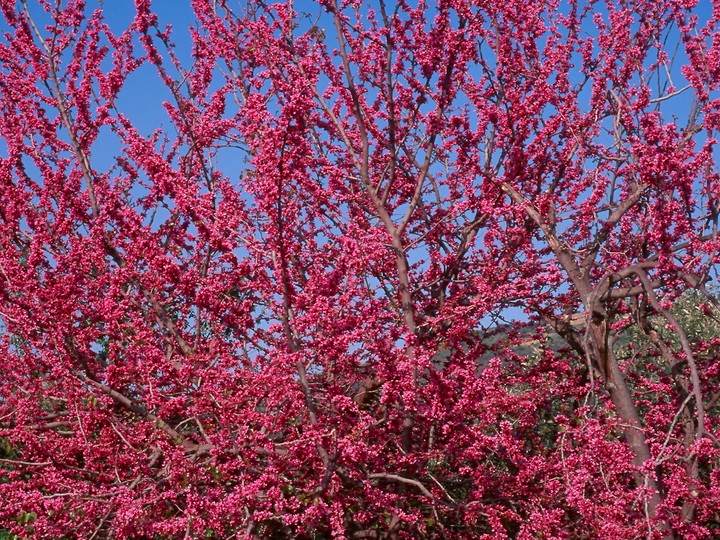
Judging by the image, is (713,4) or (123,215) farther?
(713,4)

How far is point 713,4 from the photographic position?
8.05 metres

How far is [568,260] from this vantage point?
292 inches

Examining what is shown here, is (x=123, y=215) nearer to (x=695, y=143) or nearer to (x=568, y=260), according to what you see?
(x=568, y=260)

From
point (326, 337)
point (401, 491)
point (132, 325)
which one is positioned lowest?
point (401, 491)

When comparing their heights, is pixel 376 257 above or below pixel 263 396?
above

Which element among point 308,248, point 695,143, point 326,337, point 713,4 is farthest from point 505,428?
point 713,4

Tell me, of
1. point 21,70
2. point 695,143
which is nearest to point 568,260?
point 695,143

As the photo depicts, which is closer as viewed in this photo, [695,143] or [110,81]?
[695,143]

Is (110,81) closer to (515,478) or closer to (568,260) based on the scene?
(568,260)

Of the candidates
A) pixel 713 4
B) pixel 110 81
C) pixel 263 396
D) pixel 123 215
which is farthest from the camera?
pixel 110 81

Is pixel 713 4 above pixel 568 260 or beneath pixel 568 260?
above

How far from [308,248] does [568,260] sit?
2.56 metres

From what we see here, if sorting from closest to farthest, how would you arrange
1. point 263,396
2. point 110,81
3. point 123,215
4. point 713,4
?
point 263,396
point 123,215
point 713,4
point 110,81

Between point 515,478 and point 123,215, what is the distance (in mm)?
4412
